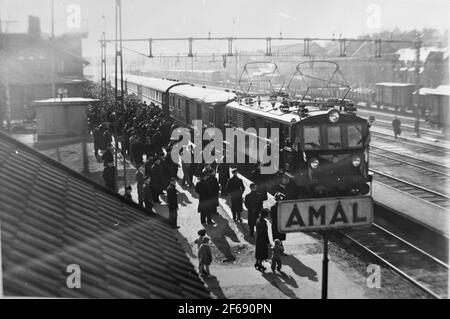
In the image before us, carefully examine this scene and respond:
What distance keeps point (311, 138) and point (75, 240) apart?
10.5 meters

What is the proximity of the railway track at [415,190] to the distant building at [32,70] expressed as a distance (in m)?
22.1

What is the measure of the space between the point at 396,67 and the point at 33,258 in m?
56.5

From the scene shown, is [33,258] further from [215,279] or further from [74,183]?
[215,279]

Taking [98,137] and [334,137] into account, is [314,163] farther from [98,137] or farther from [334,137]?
[98,137]

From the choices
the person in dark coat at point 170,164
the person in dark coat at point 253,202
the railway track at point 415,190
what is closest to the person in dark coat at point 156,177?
the person in dark coat at point 170,164

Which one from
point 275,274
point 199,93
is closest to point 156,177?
point 275,274

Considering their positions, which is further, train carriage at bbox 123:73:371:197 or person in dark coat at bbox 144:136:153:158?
person in dark coat at bbox 144:136:153:158

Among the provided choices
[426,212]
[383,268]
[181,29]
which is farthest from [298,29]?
[383,268]

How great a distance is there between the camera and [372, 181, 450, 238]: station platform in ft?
44.2

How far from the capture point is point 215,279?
10.5 meters

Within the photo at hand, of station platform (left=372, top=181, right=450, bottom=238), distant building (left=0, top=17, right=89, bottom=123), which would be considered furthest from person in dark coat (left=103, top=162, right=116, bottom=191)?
distant building (left=0, top=17, right=89, bottom=123)

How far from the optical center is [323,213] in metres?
5.25

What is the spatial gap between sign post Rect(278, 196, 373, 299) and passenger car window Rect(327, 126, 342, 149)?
9013 mm
